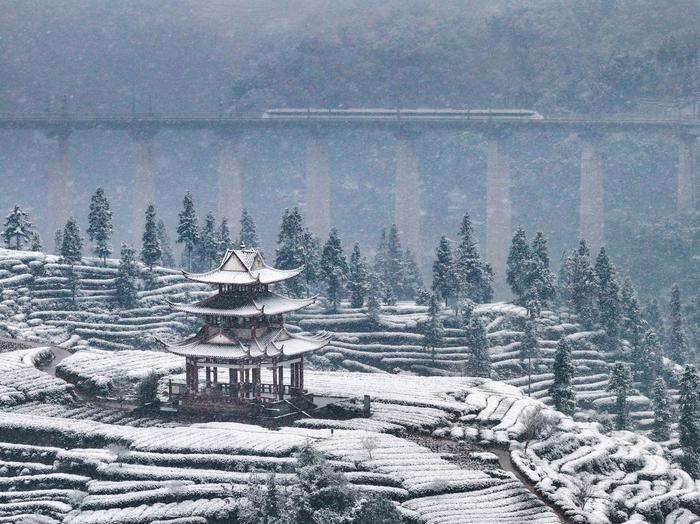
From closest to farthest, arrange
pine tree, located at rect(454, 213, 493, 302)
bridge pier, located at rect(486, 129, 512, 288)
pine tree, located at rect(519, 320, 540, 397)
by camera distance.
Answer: pine tree, located at rect(519, 320, 540, 397) → pine tree, located at rect(454, 213, 493, 302) → bridge pier, located at rect(486, 129, 512, 288)

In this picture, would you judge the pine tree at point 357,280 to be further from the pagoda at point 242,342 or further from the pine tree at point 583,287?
the pagoda at point 242,342

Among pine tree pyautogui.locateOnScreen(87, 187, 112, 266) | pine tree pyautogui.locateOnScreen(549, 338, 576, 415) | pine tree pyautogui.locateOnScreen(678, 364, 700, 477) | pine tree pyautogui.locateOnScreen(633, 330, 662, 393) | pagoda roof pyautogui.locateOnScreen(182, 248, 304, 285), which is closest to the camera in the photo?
pagoda roof pyautogui.locateOnScreen(182, 248, 304, 285)

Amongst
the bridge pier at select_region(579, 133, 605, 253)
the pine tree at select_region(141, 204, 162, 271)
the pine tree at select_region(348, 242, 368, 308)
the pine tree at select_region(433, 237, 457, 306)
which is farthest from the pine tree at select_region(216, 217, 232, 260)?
the bridge pier at select_region(579, 133, 605, 253)

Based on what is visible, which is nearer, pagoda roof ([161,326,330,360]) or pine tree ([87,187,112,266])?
pagoda roof ([161,326,330,360])

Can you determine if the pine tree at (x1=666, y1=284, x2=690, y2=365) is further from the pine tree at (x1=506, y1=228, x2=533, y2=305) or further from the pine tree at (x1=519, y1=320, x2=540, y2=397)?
the pine tree at (x1=519, y1=320, x2=540, y2=397)

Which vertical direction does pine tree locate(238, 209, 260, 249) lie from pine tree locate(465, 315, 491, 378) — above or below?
above

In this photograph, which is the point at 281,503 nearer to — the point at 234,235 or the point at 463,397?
the point at 463,397

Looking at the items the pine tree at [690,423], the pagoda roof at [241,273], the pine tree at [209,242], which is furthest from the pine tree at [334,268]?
the pine tree at [690,423]
